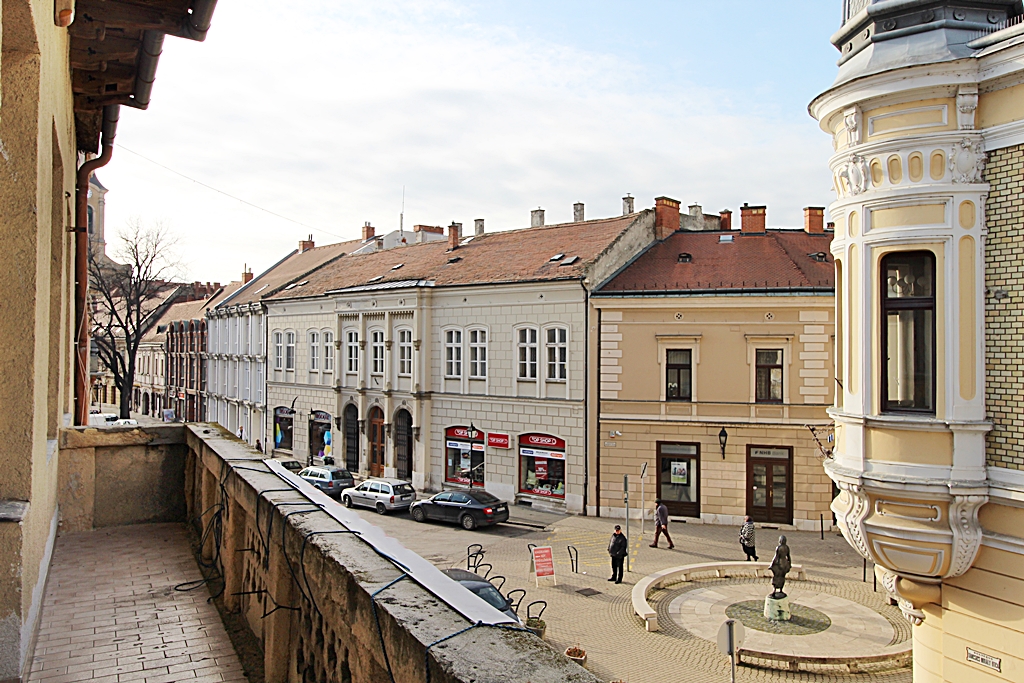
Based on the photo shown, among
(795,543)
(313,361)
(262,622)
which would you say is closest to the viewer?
(262,622)

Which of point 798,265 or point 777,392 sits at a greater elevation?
point 798,265

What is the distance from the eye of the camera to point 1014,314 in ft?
26.6

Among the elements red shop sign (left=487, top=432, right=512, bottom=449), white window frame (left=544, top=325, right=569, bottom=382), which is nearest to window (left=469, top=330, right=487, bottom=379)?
red shop sign (left=487, top=432, right=512, bottom=449)

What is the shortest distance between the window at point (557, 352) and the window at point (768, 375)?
6.66 meters

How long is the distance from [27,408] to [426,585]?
2.88m

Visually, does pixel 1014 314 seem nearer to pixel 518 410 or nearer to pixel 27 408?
pixel 27 408

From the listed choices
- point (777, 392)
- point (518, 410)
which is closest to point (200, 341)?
point (518, 410)


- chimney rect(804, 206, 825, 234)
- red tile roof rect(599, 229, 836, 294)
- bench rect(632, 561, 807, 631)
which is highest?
chimney rect(804, 206, 825, 234)

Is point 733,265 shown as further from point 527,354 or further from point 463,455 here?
point 463,455

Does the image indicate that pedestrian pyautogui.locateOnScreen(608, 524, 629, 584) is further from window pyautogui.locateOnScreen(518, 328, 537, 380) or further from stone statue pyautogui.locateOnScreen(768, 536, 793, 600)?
window pyautogui.locateOnScreen(518, 328, 537, 380)

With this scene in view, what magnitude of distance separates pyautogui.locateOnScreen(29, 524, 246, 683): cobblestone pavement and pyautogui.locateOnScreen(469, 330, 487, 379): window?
70.9 feet

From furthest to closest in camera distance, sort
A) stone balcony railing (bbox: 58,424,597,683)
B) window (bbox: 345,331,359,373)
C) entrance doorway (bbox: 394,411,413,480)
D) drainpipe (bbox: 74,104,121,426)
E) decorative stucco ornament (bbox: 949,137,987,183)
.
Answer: window (bbox: 345,331,359,373) → entrance doorway (bbox: 394,411,413,480) → drainpipe (bbox: 74,104,121,426) → decorative stucco ornament (bbox: 949,137,987,183) → stone balcony railing (bbox: 58,424,597,683)

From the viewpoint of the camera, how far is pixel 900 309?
897cm

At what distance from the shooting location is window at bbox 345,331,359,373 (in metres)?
35.5
